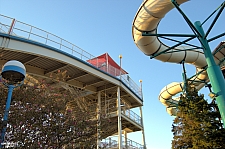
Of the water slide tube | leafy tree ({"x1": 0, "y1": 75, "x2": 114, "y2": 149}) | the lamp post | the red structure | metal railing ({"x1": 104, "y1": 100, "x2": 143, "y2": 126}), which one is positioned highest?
the red structure

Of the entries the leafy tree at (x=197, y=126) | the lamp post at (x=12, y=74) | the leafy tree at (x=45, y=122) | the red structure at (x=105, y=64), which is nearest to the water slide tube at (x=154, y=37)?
the leafy tree at (x=197, y=126)

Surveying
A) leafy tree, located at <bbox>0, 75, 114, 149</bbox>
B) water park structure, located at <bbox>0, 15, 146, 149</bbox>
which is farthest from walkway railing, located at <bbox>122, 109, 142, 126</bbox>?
leafy tree, located at <bbox>0, 75, 114, 149</bbox>

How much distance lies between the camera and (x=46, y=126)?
19.8 ft

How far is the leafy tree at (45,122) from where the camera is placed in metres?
5.66

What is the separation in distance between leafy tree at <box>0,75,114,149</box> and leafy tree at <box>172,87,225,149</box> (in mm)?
5593

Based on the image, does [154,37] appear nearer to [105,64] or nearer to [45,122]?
[105,64]

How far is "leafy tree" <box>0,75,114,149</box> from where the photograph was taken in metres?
5.66

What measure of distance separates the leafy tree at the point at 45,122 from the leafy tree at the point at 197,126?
5593mm

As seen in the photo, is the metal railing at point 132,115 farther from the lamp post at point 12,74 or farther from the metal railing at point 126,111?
the lamp post at point 12,74

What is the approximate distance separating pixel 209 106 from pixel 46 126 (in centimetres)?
930

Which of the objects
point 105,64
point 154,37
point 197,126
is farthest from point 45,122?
point 105,64

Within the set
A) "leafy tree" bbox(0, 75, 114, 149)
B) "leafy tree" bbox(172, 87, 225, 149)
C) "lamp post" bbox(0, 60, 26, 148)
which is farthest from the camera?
Answer: "leafy tree" bbox(172, 87, 225, 149)

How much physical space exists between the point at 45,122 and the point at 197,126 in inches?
322

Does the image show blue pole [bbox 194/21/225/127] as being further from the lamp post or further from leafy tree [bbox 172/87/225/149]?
the lamp post
